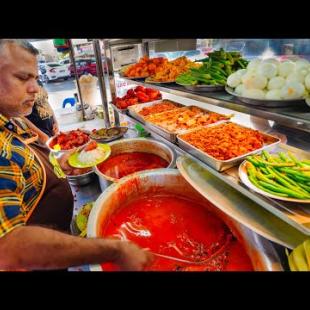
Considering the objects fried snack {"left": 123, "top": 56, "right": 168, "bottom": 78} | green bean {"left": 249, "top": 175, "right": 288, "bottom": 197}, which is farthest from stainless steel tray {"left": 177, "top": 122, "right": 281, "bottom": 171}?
fried snack {"left": 123, "top": 56, "right": 168, "bottom": 78}

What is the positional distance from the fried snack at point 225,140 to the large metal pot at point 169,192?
0.36 m

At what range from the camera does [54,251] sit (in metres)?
1.06

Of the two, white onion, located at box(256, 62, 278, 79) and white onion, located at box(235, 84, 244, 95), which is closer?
white onion, located at box(256, 62, 278, 79)

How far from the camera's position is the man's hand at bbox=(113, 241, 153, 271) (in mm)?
1176

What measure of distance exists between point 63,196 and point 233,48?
2.03 metres

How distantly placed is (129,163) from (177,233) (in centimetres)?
104

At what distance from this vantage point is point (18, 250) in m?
1.03

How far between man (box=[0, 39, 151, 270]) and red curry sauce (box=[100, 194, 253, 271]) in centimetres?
14

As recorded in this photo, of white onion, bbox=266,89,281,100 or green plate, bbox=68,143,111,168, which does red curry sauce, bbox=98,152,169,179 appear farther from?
white onion, bbox=266,89,281,100

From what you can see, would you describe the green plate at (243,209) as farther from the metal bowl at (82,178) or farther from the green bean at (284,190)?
the metal bowl at (82,178)

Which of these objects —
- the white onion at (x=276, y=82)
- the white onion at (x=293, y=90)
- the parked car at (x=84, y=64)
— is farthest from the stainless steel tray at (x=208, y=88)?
the parked car at (x=84, y=64)

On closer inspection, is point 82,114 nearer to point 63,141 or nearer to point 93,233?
point 63,141

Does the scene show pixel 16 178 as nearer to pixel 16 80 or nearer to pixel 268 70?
pixel 16 80
